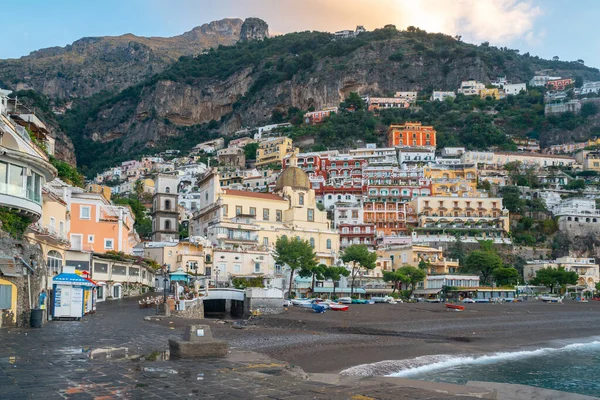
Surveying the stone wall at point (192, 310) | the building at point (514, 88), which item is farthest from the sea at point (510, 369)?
the building at point (514, 88)

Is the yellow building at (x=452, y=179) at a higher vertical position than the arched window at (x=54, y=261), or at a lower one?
higher

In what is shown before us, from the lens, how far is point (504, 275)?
264ft

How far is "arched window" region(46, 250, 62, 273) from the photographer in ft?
104

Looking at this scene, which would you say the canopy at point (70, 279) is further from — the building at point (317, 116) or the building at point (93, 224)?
the building at point (317, 116)

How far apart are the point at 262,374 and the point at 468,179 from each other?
369ft

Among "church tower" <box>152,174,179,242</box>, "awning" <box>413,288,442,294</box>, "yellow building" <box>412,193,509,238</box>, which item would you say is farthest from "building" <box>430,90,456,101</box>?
"church tower" <box>152,174,179,242</box>

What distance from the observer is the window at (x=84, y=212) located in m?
46.1

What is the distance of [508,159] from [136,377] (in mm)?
132286

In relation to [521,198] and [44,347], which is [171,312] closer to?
[44,347]

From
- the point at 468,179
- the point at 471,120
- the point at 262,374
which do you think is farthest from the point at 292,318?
the point at 471,120

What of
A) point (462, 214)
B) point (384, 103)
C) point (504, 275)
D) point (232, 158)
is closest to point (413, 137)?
point (384, 103)

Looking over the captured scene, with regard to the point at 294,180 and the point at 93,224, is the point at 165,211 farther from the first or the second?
the point at 93,224

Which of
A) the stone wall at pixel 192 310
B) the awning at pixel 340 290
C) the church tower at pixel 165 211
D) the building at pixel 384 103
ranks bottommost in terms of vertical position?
the awning at pixel 340 290

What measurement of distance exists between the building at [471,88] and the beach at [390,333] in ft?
444
